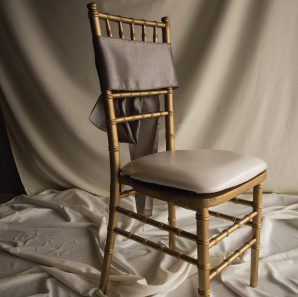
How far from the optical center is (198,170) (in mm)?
828

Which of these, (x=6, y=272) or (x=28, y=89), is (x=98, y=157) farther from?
(x=6, y=272)

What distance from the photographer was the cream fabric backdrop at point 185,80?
1775 millimetres

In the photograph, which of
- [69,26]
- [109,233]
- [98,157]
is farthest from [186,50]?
[109,233]

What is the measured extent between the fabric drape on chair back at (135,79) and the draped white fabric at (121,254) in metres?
0.27

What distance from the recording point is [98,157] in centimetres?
208

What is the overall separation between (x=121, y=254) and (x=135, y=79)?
784 mm

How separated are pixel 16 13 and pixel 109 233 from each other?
1514mm

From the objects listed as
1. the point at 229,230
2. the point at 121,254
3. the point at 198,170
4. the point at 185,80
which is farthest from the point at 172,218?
the point at 185,80

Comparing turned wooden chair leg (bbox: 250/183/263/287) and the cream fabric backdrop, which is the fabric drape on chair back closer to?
turned wooden chair leg (bbox: 250/183/263/287)

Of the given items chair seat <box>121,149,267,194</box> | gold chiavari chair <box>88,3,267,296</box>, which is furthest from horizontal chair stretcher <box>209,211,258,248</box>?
chair seat <box>121,149,267,194</box>

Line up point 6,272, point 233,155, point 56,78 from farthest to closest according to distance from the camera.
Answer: point 56,78, point 6,272, point 233,155

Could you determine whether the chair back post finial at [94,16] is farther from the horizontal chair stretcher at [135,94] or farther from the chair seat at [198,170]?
the chair seat at [198,170]

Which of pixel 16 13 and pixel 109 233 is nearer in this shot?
pixel 109 233

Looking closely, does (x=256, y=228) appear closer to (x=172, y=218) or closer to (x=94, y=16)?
(x=172, y=218)
